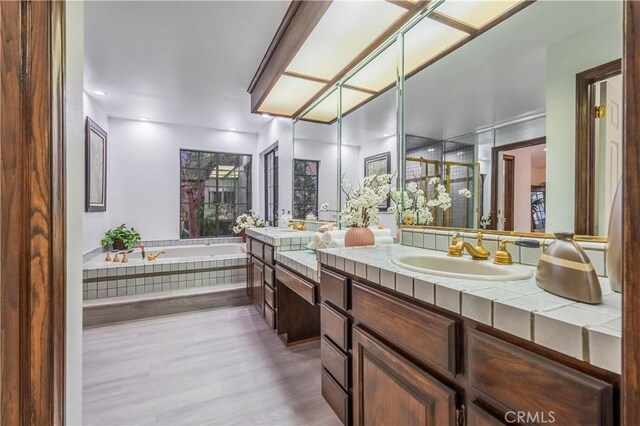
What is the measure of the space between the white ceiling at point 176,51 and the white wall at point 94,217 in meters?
0.12

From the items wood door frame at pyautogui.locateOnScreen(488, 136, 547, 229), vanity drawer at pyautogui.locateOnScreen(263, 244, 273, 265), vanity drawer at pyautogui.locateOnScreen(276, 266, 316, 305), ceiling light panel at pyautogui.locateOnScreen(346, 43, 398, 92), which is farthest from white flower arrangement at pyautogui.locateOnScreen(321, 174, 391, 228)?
vanity drawer at pyautogui.locateOnScreen(263, 244, 273, 265)

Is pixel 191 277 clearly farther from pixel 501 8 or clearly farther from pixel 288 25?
pixel 501 8

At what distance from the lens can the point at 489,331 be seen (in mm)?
659

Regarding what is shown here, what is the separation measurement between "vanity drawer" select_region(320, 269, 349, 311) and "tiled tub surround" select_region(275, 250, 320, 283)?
152 mm

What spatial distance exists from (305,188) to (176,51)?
1.70m

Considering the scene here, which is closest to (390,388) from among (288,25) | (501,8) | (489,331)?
(489,331)

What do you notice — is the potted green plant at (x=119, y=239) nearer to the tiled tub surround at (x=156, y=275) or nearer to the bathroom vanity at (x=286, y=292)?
the tiled tub surround at (x=156, y=275)

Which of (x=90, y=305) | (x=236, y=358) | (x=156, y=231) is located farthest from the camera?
(x=156, y=231)

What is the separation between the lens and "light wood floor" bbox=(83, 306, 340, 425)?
59.6 inches

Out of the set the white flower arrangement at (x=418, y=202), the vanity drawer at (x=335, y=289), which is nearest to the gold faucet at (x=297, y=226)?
the white flower arrangement at (x=418, y=202)

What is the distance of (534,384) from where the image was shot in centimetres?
56

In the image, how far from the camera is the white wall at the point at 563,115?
94 cm

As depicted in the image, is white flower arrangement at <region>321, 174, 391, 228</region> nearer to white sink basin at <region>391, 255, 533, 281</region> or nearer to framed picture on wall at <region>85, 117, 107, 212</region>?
white sink basin at <region>391, 255, 533, 281</region>

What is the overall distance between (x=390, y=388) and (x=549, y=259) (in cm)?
65
